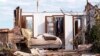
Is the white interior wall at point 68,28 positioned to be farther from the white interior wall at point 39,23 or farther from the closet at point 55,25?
the white interior wall at point 39,23

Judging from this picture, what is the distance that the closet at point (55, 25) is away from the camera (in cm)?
2142

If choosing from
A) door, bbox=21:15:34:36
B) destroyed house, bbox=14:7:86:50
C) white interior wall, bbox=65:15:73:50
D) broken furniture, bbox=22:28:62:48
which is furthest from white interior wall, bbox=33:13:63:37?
broken furniture, bbox=22:28:62:48

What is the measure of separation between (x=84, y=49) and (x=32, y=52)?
2139 millimetres

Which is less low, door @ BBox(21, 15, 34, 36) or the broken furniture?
door @ BBox(21, 15, 34, 36)

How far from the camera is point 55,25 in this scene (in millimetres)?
21547

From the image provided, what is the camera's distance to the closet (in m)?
21.4

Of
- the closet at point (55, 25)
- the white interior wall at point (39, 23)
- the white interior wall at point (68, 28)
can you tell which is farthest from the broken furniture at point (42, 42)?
the white interior wall at point (39, 23)

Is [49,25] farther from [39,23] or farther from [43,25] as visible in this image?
[39,23]

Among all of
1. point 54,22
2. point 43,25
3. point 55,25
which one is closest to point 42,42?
point 54,22

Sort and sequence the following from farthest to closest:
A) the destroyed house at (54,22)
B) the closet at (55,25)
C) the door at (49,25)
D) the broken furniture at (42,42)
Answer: the door at (49,25)
the closet at (55,25)
the destroyed house at (54,22)
the broken furniture at (42,42)

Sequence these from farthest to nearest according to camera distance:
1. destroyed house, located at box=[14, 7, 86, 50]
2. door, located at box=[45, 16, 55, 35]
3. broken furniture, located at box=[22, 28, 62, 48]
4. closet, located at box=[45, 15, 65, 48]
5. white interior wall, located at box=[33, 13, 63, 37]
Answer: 1. white interior wall, located at box=[33, 13, 63, 37]
2. door, located at box=[45, 16, 55, 35]
3. closet, located at box=[45, 15, 65, 48]
4. destroyed house, located at box=[14, 7, 86, 50]
5. broken furniture, located at box=[22, 28, 62, 48]

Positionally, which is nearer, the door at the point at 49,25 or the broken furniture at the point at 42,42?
the broken furniture at the point at 42,42

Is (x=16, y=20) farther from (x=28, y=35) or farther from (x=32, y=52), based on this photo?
(x=32, y=52)

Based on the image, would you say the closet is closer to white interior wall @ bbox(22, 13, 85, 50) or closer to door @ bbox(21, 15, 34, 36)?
white interior wall @ bbox(22, 13, 85, 50)
